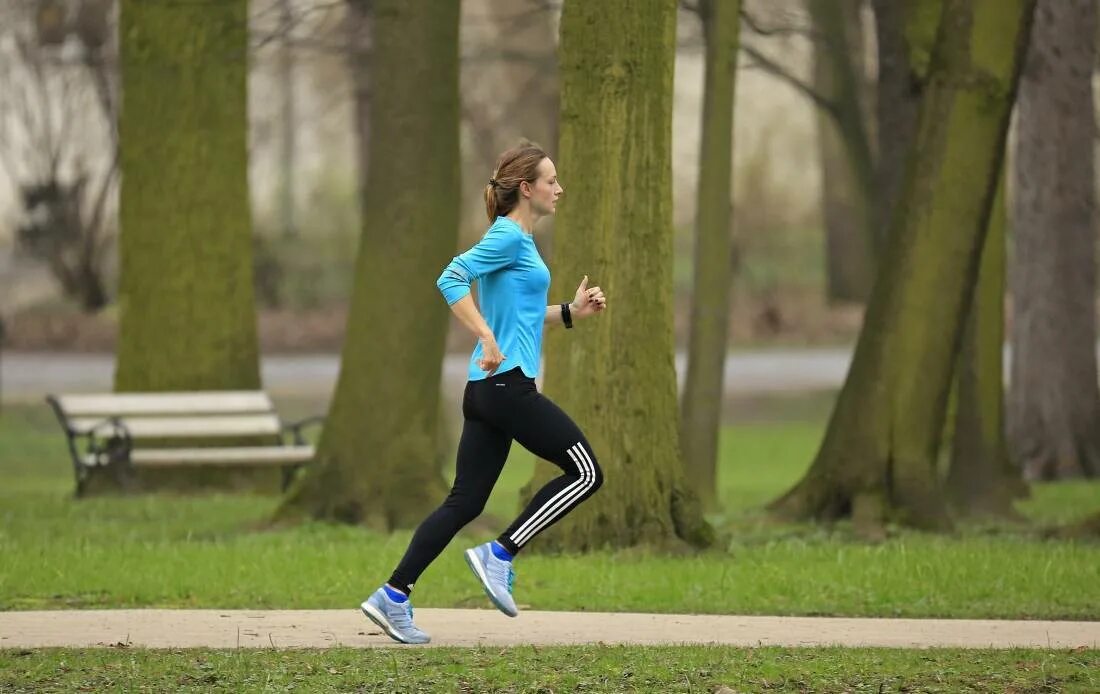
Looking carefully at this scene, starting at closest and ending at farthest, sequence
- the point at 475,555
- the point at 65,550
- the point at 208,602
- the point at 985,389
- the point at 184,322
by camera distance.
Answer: the point at 475,555, the point at 208,602, the point at 65,550, the point at 985,389, the point at 184,322

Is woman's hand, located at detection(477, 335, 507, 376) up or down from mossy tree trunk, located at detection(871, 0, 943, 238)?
down

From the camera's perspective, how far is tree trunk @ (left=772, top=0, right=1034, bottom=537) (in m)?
13.7

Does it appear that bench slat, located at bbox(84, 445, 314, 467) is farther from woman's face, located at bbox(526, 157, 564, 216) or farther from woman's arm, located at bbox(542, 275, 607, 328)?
woman's face, located at bbox(526, 157, 564, 216)

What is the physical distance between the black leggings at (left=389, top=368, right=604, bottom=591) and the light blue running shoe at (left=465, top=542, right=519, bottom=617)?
0.23 ft

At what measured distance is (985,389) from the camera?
16359 mm

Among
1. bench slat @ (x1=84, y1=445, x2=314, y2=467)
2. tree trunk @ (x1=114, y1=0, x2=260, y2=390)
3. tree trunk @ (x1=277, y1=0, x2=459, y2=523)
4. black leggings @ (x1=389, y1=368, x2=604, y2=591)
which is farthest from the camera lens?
tree trunk @ (x1=114, y1=0, x2=260, y2=390)

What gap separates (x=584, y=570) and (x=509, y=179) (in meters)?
3.47

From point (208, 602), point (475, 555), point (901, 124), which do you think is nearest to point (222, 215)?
point (901, 124)

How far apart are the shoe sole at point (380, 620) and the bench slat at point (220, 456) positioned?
28.7ft

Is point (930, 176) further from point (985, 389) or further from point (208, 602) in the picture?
point (208, 602)

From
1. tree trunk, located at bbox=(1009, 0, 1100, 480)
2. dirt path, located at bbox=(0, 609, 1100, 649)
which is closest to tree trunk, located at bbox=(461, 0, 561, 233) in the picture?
tree trunk, located at bbox=(1009, 0, 1100, 480)

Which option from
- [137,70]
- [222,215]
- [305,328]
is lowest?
[305,328]

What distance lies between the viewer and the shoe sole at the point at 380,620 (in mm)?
8273

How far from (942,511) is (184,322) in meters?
6.73
